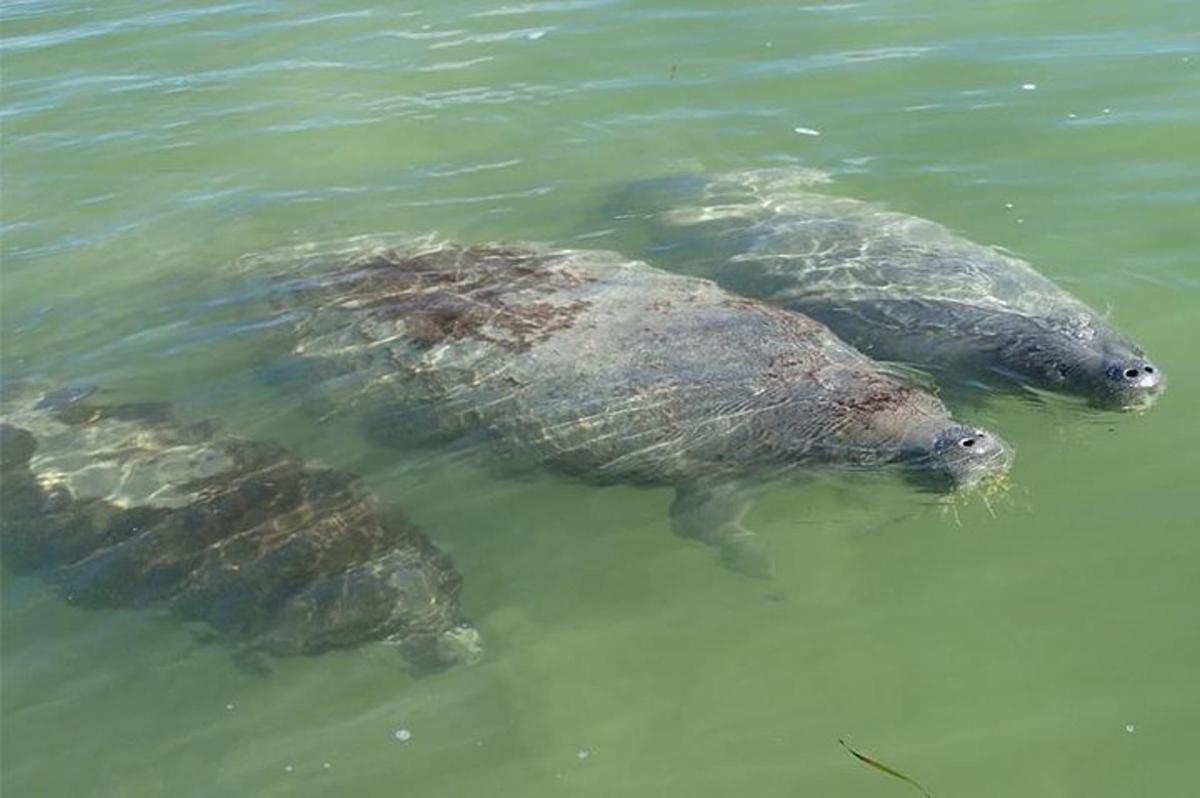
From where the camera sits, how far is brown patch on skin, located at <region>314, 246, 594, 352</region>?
25.8 ft

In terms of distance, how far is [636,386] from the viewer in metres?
7.36

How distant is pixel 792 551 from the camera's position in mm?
6652

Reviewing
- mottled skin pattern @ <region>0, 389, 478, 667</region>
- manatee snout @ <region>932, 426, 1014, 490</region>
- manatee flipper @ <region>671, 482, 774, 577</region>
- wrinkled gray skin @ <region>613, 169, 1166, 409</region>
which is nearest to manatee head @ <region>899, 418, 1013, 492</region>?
manatee snout @ <region>932, 426, 1014, 490</region>

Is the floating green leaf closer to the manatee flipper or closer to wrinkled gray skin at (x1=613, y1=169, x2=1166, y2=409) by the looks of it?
the manatee flipper

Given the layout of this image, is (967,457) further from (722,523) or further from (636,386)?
(636,386)

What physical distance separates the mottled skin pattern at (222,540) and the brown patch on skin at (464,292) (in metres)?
1.20

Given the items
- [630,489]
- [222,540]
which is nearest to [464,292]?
[630,489]

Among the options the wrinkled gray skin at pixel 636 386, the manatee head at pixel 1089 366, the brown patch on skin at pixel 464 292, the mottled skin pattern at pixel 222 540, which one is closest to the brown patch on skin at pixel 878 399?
the wrinkled gray skin at pixel 636 386

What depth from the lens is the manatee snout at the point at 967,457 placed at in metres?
6.68

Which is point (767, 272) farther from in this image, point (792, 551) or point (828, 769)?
point (828, 769)

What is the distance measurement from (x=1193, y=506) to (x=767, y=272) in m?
3.21

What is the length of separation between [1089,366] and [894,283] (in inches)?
57.3

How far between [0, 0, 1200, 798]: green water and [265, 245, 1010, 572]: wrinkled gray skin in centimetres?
20

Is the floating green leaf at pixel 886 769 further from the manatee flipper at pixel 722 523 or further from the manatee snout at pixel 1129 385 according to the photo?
the manatee snout at pixel 1129 385
